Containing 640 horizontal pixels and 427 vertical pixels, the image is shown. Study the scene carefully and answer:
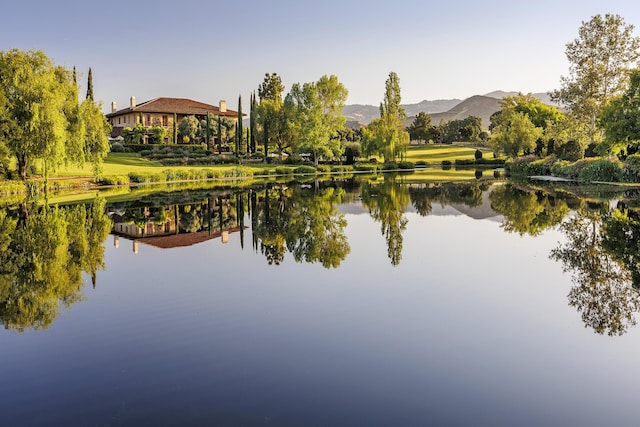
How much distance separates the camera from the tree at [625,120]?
34.2 m

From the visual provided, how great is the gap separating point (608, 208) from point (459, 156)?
74.3m

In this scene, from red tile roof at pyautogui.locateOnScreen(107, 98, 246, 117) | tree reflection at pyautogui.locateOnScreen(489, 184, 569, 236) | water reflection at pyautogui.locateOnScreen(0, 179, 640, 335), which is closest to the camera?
water reflection at pyautogui.locateOnScreen(0, 179, 640, 335)

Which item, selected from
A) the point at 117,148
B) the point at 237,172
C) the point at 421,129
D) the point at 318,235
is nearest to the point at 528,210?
the point at 318,235

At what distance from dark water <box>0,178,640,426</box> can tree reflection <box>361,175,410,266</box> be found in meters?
0.24

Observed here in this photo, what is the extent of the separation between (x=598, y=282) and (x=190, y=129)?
72758mm

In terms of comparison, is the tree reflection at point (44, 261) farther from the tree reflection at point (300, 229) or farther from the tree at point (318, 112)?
the tree at point (318, 112)

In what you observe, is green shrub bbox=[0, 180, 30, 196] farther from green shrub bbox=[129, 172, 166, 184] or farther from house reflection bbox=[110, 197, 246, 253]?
house reflection bbox=[110, 197, 246, 253]

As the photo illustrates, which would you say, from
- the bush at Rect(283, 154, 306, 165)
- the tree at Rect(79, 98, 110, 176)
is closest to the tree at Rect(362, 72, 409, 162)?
the bush at Rect(283, 154, 306, 165)

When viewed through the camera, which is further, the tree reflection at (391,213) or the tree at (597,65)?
the tree at (597,65)

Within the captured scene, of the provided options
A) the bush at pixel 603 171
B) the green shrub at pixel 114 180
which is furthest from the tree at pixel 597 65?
the green shrub at pixel 114 180

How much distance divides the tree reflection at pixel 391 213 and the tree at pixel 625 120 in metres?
14.1

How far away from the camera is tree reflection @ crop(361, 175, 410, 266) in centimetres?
1506

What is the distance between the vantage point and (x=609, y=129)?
3512cm

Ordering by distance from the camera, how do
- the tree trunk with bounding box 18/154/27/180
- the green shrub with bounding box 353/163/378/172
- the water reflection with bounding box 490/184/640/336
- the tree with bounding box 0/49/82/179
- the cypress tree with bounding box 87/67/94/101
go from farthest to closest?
the green shrub with bounding box 353/163/378/172
the cypress tree with bounding box 87/67/94/101
the tree trunk with bounding box 18/154/27/180
the tree with bounding box 0/49/82/179
the water reflection with bounding box 490/184/640/336
